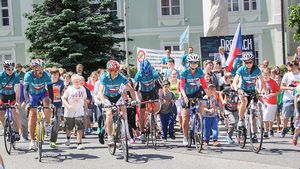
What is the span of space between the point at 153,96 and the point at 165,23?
73.1 ft

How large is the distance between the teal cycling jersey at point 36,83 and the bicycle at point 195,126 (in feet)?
10.3

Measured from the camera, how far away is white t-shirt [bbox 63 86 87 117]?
41.5 ft

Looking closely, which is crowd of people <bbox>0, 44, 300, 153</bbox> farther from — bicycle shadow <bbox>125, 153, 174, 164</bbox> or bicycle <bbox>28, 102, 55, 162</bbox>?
bicycle shadow <bbox>125, 153, 174, 164</bbox>

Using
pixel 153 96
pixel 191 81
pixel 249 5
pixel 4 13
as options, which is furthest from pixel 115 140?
pixel 4 13

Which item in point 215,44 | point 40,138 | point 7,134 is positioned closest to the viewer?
point 40,138

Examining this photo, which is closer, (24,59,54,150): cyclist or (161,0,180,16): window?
(24,59,54,150): cyclist

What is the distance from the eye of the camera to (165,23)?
34.8m

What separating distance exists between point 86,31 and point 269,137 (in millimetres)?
14362

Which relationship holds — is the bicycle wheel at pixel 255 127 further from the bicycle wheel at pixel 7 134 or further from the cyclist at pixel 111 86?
the bicycle wheel at pixel 7 134

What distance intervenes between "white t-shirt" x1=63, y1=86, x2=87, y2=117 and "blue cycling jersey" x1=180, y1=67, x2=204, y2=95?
251 cm

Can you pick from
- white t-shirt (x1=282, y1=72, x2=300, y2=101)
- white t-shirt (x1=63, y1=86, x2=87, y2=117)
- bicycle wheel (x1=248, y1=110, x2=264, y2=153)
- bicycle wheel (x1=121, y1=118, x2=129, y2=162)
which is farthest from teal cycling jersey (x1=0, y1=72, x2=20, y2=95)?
white t-shirt (x1=282, y1=72, x2=300, y2=101)

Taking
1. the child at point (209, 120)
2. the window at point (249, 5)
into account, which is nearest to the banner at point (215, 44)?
the child at point (209, 120)

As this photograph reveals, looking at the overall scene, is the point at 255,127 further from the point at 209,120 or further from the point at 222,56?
the point at 222,56

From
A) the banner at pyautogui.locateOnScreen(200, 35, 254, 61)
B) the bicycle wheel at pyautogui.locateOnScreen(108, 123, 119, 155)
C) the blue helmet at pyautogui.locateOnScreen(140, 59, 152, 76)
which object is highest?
the banner at pyautogui.locateOnScreen(200, 35, 254, 61)
